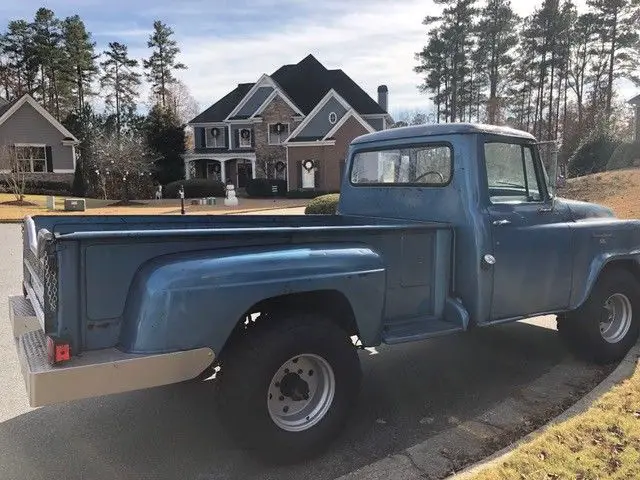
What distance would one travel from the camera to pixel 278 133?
126 ft

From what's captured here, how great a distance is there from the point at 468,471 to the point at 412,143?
262 centimetres

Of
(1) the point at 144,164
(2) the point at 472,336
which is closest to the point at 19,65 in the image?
(1) the point at 144,164

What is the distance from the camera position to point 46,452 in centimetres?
360

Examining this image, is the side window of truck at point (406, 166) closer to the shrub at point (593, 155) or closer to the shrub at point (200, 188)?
the shrub at point (593, 155)

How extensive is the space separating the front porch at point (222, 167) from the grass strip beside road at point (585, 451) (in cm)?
3706

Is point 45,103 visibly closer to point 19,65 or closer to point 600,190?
point 19,65

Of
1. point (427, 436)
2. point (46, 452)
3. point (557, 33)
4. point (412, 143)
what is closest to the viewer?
point (46, 452)

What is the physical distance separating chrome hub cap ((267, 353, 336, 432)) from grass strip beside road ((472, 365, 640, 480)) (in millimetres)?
985

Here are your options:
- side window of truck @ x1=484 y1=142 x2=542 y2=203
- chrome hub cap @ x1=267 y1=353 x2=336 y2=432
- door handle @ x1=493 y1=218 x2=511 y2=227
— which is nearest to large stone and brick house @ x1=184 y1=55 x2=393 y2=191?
side window of truck @ x1=484 y1=142 x2=542 y2=203

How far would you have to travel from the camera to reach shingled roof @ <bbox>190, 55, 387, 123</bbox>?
1539 inches

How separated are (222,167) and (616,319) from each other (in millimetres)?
37948

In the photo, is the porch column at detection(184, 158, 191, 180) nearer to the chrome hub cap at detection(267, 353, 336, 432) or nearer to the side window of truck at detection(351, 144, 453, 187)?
the side window of truck at detection(351, 144, 453, 187)

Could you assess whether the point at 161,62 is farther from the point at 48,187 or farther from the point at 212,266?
the point at 212,266

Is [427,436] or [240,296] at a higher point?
[240,296]
